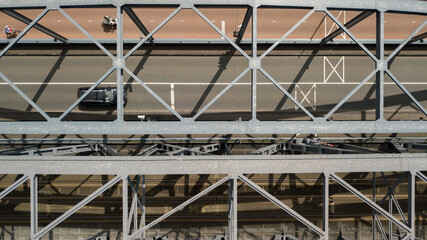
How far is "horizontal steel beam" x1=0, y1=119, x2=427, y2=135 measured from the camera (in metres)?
7.60

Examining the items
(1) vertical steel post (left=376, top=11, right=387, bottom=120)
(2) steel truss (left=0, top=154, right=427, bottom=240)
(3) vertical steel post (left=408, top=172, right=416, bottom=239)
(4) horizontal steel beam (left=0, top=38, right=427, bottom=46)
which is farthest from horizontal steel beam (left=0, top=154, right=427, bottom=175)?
(4) horizontal steel beam (left=0, top=38, right=427, bottom=46)

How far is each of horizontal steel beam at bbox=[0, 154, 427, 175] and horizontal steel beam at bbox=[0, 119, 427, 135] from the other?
2.85ft

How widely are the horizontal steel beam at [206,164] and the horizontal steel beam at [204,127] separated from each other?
87 cm

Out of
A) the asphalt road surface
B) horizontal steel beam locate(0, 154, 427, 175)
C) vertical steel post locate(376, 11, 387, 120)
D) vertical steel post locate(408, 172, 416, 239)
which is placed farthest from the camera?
the asphalt road surface

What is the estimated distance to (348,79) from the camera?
47.0 ft

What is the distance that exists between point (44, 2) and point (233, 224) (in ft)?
30.4

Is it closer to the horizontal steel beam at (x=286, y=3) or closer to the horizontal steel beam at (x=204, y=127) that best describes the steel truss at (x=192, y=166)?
the horizontal steel beam at (x=204, y=127)

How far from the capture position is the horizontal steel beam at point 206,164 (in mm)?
7102

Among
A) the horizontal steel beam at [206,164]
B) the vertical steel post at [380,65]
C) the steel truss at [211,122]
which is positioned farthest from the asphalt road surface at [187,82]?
the horizontal steel beam at [206,164]

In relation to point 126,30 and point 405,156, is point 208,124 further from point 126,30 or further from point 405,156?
point 126,30

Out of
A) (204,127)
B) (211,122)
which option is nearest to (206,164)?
(204,127)

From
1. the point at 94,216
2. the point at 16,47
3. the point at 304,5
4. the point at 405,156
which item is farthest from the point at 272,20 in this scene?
the point at 94,216

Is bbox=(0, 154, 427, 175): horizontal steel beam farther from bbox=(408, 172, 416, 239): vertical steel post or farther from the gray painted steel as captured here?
the gray painted steel

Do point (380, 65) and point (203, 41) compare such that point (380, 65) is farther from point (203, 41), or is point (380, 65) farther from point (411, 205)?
point (203, 41)
